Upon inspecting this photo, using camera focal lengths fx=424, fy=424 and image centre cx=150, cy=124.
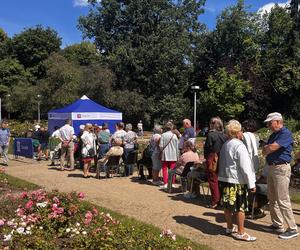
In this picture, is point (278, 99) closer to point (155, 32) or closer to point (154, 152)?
point (155, 32)

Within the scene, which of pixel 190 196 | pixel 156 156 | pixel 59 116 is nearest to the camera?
pixel 190 196

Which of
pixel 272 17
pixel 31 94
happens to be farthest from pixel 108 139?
pixel 272 17

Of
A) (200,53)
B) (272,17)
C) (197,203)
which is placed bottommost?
(197,203)

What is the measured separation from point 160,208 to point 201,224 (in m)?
1.31

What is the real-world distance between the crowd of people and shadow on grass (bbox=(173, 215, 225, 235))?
267mm

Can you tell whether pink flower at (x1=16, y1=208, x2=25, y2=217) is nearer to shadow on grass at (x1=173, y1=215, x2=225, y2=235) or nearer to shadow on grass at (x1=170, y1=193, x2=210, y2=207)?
shadow on grass at (x1=173, y1=215, x2=225, y2=235)

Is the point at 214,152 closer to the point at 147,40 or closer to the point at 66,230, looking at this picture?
the point at 66,230

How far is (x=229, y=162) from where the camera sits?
6363mm

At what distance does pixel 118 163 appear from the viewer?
40.2 feet

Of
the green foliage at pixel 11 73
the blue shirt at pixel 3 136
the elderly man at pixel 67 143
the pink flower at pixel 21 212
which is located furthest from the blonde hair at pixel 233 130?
the green foliage at pixel 11 73

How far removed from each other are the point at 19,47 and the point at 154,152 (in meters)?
52.4

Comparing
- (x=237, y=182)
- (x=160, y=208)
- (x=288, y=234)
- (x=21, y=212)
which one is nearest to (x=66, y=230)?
(x=21, y=212)

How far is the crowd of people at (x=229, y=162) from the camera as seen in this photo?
6.30 metres

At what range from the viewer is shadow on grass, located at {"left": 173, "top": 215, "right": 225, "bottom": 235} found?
22.3 feet
